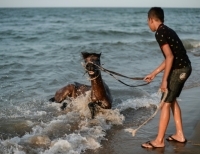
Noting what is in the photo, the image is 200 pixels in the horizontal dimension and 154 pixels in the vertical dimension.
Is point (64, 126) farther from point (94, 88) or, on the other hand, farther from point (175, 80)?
point (175, 80)

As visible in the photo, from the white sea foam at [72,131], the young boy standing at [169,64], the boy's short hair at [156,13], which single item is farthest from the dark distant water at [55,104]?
the boy's short hair at [156,13]

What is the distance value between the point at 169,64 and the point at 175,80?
408 millimetres

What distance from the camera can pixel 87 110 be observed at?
22.3 feet

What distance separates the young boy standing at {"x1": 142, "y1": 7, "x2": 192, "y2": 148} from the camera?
4.26 metres

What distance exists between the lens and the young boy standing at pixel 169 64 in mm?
4258

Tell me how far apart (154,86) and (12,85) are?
448 cm

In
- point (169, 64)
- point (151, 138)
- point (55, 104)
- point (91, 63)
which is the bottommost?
point (55, 104)

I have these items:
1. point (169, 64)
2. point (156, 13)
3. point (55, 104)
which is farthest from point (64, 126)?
point (156, 13)

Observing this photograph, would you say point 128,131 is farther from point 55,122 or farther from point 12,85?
point 12,85

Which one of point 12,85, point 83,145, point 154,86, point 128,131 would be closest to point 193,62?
point 154,86

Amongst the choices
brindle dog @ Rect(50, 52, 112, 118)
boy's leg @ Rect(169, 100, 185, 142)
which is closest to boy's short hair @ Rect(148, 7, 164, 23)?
boy's leg @ Rect(169, 100, 185, 142)

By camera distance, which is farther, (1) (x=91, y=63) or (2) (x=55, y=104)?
(2) (x=55, y=104)

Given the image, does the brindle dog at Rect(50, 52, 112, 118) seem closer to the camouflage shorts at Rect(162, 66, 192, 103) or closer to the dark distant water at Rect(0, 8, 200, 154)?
the dark distant water at Rect(0, 8, 200, 154)

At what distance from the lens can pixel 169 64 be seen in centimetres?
423
